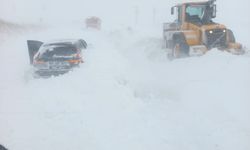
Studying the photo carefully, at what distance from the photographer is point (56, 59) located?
30.1 feet

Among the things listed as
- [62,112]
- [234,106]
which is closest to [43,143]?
[62,112]

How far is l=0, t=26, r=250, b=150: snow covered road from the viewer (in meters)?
6.04

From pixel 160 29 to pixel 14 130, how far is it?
8.41 m

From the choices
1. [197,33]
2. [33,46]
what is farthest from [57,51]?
[197,33]

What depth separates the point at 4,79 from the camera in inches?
301

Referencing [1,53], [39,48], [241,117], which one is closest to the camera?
[241,117]

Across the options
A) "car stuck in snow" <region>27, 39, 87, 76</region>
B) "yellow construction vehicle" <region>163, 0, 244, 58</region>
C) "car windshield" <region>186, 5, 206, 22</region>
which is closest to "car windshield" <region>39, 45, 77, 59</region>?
"car stuck in snow" <region>27, 39, 87, 76</region>

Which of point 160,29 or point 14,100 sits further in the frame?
point 160,29

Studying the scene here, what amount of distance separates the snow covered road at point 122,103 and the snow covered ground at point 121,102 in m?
0.01

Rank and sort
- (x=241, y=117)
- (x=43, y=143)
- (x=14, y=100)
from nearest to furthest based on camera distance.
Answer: (x=43, y=143) → (x=241, y=117) → (x=14, y=100)

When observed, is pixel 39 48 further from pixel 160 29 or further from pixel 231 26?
pixel 231 26

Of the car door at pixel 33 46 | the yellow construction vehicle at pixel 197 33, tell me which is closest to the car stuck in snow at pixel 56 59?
the car door at pixel 33 46

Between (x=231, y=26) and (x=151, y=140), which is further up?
(x=231, y=26)

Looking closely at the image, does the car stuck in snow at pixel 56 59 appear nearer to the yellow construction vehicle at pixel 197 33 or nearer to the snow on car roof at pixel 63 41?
the snow on car roof at pixel 63 41
